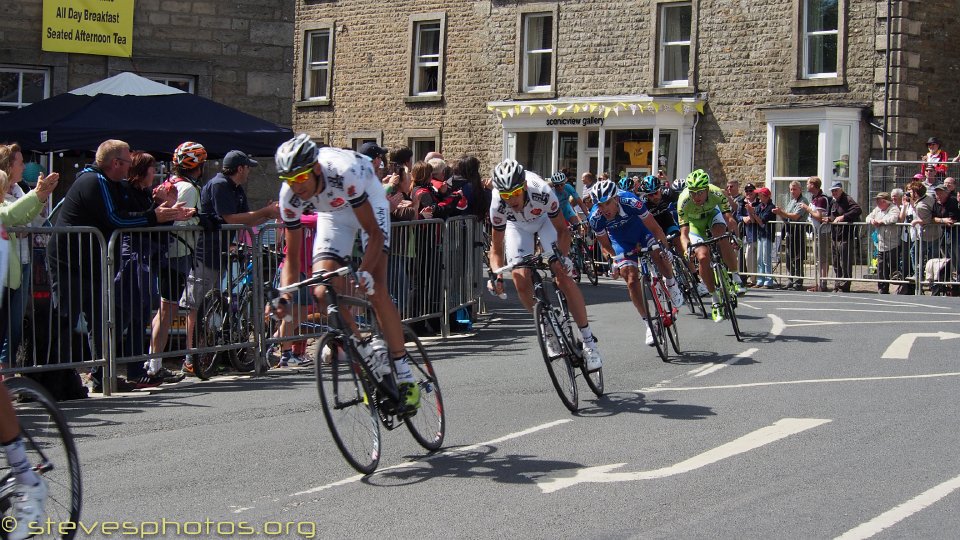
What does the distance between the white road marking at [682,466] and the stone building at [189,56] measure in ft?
44.5

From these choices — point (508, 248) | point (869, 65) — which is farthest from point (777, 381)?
point (869, 65)

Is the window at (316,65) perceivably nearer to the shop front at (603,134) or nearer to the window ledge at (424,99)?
the window ledge at (424,99)

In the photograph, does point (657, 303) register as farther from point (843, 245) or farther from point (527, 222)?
point (843, 245)

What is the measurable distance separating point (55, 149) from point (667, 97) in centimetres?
2025

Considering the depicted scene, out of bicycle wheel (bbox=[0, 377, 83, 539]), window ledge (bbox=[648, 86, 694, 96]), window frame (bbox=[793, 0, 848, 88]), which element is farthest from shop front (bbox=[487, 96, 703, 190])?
bicycle wheel (bbox=[0, 377, 83, 539])

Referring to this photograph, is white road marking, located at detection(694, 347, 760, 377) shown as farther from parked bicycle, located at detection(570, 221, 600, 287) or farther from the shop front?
the shop front

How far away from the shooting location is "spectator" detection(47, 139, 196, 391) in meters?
10.3

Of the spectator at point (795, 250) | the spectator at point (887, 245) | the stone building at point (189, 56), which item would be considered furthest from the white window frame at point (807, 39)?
the stone building at point (189, 56)

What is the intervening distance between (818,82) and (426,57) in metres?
12.3

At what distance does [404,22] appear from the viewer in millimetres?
37562

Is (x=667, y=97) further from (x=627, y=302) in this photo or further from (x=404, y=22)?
(x=627, y=302)

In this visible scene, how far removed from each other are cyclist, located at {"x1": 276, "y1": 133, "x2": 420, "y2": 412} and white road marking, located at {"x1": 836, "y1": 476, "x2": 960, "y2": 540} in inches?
109

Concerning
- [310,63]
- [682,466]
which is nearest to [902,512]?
[682,466]

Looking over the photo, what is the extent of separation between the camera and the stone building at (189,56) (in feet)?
62.0
